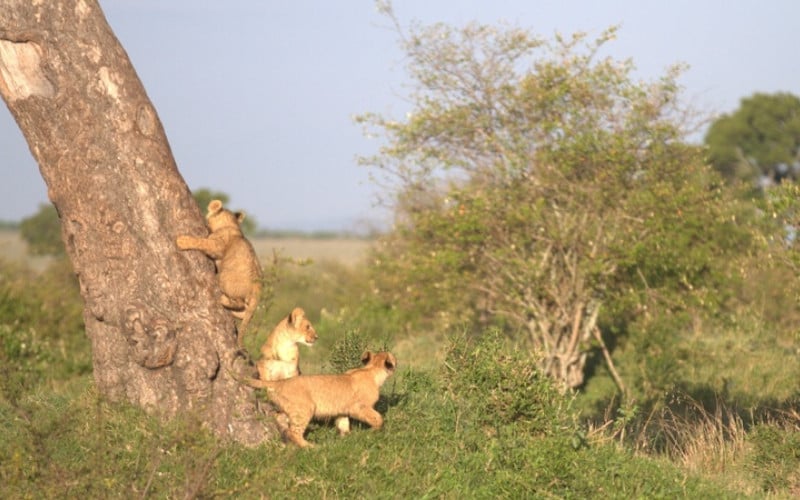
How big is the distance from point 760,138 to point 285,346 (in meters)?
40.6

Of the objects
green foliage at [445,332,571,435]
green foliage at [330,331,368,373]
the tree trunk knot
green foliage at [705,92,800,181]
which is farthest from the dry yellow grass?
the tree trunk knot

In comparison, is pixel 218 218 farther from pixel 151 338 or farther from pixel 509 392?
pixel 509 392

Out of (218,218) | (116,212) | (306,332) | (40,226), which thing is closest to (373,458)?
(306,332)

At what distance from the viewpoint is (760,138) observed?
44.9 meters

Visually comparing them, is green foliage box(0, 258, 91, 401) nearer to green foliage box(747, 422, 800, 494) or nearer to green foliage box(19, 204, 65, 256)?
green foliage box(747, 422, 800, 494)

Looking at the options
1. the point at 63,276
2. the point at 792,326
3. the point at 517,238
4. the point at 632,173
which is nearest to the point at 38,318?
the point at 63,276

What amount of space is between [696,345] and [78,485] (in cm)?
1292

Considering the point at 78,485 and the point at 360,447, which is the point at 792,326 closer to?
the point at 360,447

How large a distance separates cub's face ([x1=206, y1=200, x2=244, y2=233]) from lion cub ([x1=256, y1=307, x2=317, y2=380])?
3.04 feet

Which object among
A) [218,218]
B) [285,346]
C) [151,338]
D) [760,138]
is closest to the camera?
[151,338]

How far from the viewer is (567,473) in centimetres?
712

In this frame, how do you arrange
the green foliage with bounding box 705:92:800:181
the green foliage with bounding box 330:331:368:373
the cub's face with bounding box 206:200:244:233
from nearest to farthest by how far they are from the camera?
the cub's face with bounding box 206:200:244:233
the green foliage with bounding box 330:331:368:373
the green foliage with bounding box 705:92:800:181

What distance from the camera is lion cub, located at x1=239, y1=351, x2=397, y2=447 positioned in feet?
23.6

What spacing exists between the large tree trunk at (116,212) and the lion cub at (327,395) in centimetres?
46
